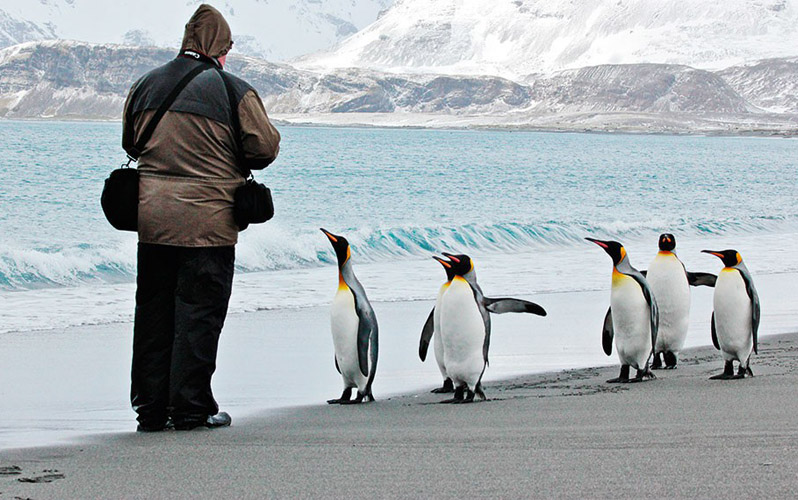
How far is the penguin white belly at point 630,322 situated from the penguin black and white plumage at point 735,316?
385mm

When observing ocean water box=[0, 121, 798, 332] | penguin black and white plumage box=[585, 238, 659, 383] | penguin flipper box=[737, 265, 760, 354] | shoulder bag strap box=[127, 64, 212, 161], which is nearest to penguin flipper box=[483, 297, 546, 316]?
penguin black and white plumage box=[585, 238, 659, 383]

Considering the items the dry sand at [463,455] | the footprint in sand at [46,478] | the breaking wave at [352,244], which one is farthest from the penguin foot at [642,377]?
the breaking wave at [352,244]

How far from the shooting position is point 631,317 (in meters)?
5.79

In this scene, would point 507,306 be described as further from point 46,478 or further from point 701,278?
point 46,478

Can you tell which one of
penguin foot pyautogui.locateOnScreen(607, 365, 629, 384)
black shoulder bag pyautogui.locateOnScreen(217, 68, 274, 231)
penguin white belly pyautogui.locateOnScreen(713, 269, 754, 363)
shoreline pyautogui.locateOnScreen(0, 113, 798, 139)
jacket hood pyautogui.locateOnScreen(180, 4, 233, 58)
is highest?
shoreline pyautogui.locateOnScreen(0, 113, 798, 139)

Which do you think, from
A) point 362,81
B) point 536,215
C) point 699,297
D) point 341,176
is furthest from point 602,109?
point 699,297

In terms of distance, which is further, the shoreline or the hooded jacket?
the shoreline

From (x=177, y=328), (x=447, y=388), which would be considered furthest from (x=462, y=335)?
(x=177, y=328)

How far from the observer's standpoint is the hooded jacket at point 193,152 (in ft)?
12.5

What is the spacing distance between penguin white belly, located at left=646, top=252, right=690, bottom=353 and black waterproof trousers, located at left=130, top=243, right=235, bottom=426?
327cm

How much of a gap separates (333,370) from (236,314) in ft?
8.89

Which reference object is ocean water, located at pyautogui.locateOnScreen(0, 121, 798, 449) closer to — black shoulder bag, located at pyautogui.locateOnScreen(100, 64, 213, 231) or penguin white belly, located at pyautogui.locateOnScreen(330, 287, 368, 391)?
penguin white belly, located at pyautogui.locateOnScreen(330, 287, 368, 391)

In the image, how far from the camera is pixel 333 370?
20.2 feet

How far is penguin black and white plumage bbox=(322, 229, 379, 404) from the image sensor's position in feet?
16.6
